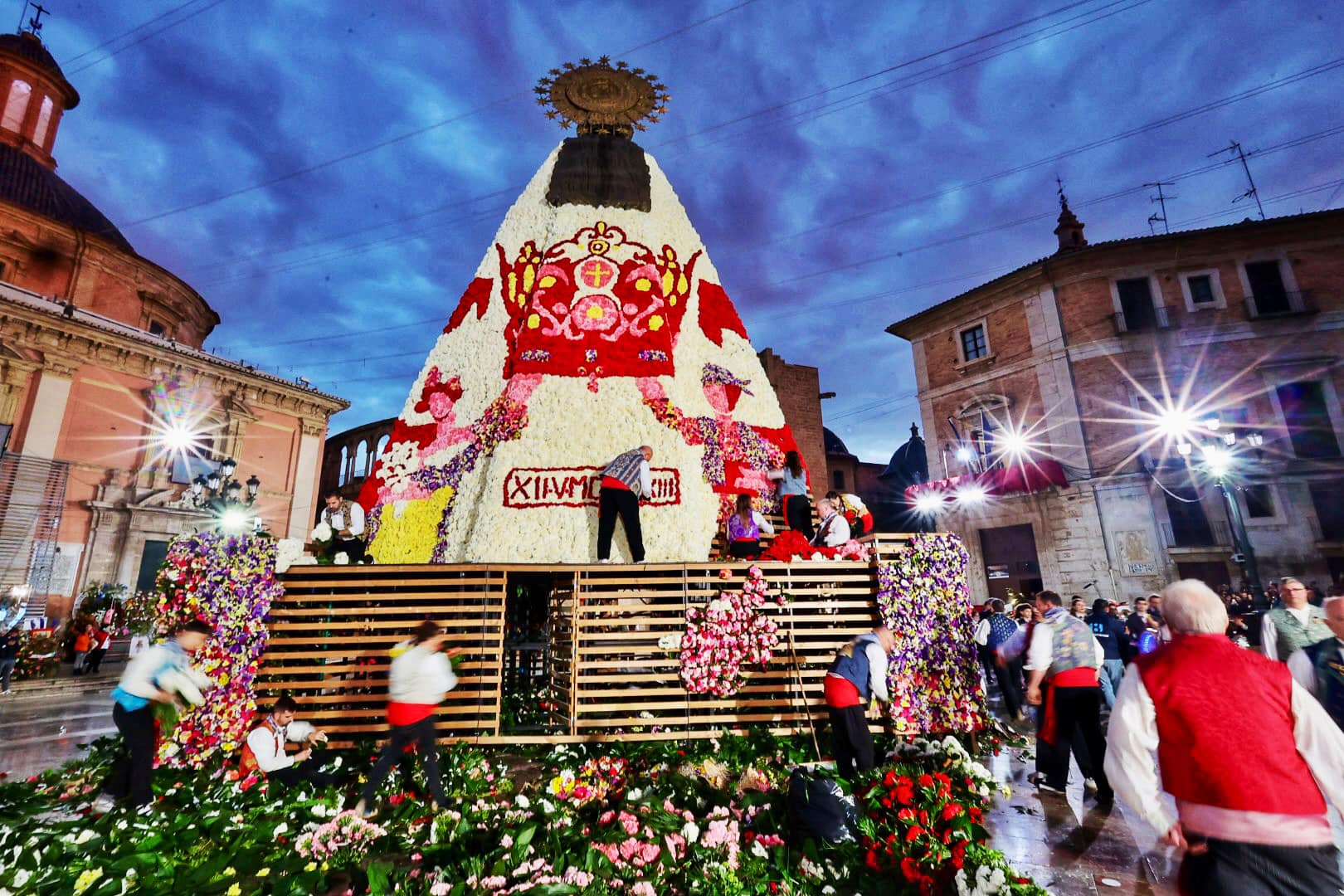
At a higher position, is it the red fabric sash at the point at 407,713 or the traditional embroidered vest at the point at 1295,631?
the traditional embroidered vest at the point at 1295,631

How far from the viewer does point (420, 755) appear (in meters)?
5.42

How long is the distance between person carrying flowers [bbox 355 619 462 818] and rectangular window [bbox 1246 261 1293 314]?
2965 centimetres

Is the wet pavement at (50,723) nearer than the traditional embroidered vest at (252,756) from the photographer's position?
No

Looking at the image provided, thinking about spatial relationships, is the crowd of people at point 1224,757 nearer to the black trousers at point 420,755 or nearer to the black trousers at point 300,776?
the black trousers at point 420,755

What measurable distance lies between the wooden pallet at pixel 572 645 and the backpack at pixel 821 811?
7.45ft

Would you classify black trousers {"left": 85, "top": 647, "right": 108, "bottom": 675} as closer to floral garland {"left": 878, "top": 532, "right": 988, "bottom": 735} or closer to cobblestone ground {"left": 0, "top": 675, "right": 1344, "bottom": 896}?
cobblestone ground {"left": 0, "top": 675, "right": 1344, "bottom": 896}

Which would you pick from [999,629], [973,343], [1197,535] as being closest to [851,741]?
[999,629]

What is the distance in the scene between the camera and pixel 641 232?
1262 centimetres

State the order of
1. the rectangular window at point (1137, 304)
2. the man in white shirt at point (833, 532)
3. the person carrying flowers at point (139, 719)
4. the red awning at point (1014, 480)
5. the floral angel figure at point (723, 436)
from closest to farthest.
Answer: the person carrying flowers at point (139, 719), the man in white shirt at point (833, 532), the floral angel figure at point (723, 436), the red awning at point (1014, 480), the rectangular window at point (1137, 304)

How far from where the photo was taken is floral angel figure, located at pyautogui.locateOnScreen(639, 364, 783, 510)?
10789 mm

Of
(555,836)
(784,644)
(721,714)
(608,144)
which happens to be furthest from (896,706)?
(608,144)

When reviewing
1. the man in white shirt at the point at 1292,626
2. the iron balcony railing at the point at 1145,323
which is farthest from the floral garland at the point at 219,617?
the iron balcony railing at the point at 1145,323

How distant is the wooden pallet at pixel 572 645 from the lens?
6984 mm

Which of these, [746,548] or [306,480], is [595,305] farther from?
[306,480]
